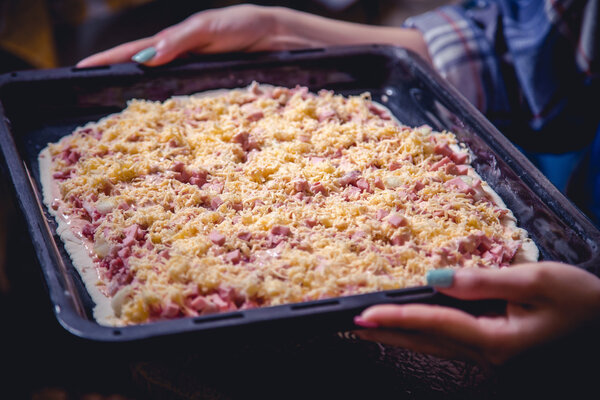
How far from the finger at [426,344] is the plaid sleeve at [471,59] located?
0.98 m

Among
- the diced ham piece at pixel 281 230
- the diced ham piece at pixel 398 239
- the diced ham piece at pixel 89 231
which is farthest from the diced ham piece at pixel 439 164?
the diced ham piece at pixel 89 231

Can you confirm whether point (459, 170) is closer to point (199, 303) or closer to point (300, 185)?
point (300, 185)

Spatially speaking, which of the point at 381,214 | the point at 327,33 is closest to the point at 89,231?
the point at 381,214

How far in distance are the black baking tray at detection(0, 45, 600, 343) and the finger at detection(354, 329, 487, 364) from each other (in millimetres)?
53

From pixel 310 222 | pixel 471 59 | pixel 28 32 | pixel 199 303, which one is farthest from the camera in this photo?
pixel 28 32

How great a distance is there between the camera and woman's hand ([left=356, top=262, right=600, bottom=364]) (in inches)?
32.4

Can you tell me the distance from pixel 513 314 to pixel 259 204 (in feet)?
1.75

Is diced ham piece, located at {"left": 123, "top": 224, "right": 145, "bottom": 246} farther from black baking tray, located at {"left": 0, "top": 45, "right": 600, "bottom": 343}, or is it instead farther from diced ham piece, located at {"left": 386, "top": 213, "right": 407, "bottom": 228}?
diced ham piece, located at {"left": 386, "top": 213, "right": 407, "bottom": 228}

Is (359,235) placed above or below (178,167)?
below

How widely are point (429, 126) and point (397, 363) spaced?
2.35 ft

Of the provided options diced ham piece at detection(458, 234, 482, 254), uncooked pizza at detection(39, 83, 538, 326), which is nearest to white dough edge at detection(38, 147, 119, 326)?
uncooked pizza at detection(39, 83, 538, 326)

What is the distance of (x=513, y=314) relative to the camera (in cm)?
86

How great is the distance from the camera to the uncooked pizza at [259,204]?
0.97 metres

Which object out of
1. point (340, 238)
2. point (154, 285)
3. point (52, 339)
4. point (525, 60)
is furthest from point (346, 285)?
point (52, 339)
